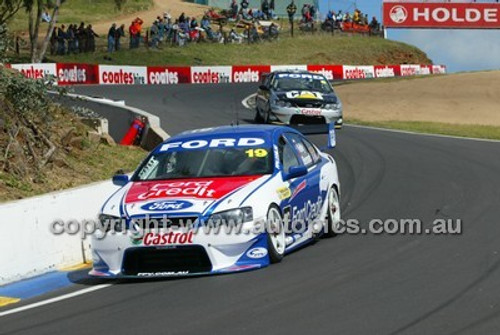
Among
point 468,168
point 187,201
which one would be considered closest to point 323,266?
point 187,201

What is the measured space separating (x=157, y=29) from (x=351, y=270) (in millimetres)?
49910

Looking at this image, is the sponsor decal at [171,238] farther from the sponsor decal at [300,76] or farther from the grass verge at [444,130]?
the sponsor decal at [300,76]

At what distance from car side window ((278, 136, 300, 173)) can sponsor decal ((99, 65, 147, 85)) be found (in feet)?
113

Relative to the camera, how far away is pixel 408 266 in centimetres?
862

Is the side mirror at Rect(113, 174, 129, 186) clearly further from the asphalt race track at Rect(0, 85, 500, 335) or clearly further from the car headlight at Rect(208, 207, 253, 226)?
the car headlight at Rect(208, 207, 253, 226)

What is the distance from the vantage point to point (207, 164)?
31.9 feet

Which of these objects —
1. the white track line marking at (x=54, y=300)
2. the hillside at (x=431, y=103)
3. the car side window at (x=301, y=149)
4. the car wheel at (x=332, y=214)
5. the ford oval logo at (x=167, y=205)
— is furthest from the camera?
the hillside at (x=431, y=103)

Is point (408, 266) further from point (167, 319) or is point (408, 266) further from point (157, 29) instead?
point (157, 29)

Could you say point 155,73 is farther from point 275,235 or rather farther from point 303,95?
point 275,235

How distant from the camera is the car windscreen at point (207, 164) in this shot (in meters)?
9.62

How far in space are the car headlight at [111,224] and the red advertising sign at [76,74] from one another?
1323 inches

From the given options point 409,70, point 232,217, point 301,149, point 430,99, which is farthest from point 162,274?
point 409,70

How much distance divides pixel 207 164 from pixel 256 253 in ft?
4.67

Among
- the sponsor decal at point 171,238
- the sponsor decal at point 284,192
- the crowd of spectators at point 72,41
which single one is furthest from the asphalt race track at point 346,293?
the crowd of spectators at point 72,41
